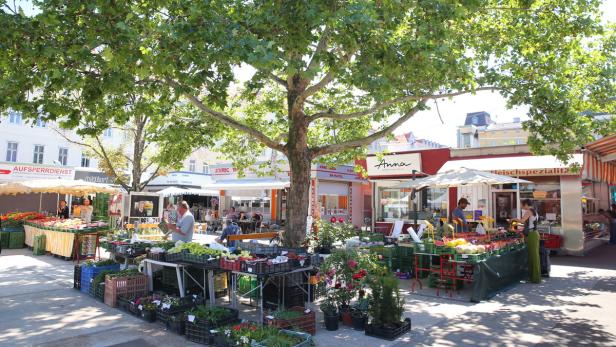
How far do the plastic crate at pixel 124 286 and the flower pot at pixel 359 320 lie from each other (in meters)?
3.78

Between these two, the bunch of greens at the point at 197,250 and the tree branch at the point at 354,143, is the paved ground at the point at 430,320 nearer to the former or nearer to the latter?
the bunch of greens at the point at 197,250

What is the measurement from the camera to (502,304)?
7352 mm

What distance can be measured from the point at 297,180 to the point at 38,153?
93.4ft

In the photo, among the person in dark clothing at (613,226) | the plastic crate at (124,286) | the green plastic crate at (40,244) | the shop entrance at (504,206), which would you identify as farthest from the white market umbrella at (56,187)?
the person in dark clothing at (613,226)

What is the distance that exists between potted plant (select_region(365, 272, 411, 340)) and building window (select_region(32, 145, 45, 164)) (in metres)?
31.2

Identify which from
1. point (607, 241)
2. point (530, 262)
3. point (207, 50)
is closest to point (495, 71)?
point (530, 262)

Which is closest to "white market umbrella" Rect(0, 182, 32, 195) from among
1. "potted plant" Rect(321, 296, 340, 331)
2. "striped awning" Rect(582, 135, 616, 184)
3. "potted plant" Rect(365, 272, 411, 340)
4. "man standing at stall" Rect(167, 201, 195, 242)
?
"man standing at stall" Rect(167, 201, 195, 242)

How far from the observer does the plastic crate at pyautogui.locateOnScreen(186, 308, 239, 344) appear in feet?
16.8

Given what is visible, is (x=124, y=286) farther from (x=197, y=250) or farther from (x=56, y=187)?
(x=56, y=187)

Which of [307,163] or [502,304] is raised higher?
[307,163]

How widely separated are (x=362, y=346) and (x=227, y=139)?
29.5 ft

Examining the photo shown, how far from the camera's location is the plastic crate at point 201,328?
16.8 ft

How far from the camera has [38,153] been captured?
29.5 m

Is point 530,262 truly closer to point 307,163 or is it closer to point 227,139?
point 307,163
